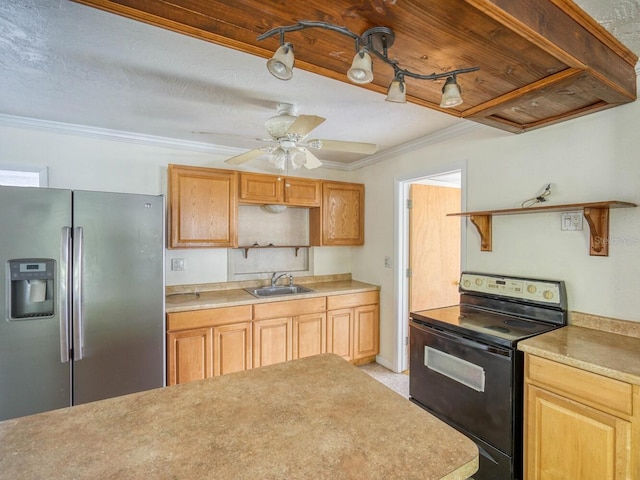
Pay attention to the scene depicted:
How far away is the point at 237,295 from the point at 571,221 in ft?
8.56

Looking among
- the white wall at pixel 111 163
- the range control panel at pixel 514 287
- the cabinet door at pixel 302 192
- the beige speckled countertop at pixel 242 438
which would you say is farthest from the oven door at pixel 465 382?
the white wall at pixel 111 163

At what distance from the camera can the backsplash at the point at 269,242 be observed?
3.29m

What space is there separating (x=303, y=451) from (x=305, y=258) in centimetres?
294

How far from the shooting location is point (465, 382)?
1785 mm

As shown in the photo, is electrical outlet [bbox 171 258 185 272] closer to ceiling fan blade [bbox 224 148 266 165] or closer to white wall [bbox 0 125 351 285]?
white wall [bbox 0 125 351 285]

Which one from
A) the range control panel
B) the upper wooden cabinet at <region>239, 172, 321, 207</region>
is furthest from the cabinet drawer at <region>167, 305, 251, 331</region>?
the range control panel

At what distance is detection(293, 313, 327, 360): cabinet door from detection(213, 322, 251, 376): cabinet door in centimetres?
46

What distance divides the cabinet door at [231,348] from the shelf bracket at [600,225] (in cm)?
249

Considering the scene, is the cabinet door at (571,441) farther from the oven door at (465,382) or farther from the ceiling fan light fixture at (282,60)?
the ceiling fan light fixture at (282,60)

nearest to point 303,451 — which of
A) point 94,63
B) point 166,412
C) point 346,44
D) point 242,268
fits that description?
point 166,412

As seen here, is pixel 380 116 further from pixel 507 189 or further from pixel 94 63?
pixel 94 63

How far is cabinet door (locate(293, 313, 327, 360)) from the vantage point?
2.96 metres

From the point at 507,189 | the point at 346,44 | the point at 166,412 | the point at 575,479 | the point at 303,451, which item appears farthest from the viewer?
the point at 507,189

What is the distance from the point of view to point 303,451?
30.0 inches
